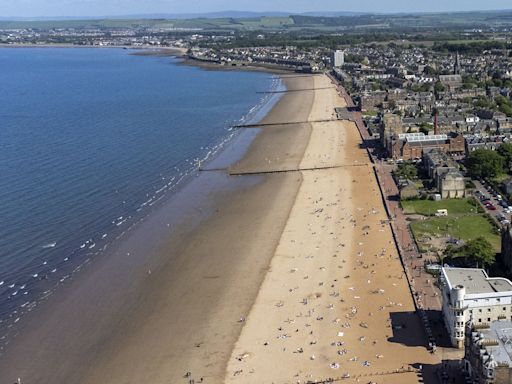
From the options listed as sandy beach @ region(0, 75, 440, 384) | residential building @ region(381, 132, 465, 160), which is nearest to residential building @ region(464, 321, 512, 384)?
sandy beach @ region(0, 75, 440, 384)

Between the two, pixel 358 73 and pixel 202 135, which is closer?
pixel 202 135

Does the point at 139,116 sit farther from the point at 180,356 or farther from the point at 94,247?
the point at 180,356

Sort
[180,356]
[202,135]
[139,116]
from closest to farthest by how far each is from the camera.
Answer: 1. [180,356]
2. [202,135]
3. [139,116]

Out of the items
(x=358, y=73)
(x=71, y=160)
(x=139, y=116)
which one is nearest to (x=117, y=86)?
(x=139, y=116)

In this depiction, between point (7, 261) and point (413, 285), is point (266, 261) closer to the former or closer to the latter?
point (413, 285)

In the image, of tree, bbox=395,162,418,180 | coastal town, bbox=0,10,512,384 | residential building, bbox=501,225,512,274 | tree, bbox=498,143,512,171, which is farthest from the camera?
tree, bbox=498,143,512,171

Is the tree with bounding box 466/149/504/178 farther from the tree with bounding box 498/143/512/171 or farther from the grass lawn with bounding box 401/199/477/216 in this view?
the grass lawn with bounding box 401/199/477/216

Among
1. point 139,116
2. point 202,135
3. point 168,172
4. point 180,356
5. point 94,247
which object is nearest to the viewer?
point 180,356
